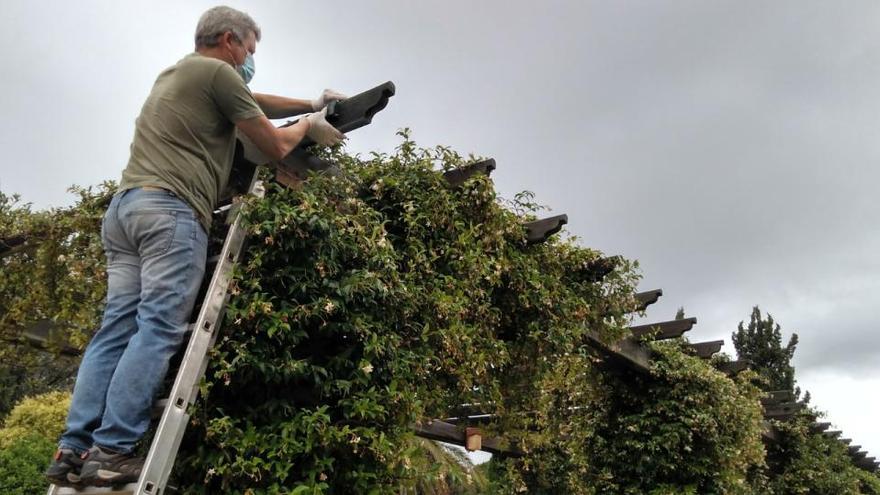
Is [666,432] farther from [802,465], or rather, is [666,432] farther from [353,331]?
[802,465]

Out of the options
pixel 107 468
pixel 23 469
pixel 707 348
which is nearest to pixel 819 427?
pixel 707 348

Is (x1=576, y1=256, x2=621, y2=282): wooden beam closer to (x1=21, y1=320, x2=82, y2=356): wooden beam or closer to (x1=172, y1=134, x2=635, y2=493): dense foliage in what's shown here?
(x1=172, y1=134, x2=635, y2=493): dense foliage

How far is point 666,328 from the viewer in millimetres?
7023

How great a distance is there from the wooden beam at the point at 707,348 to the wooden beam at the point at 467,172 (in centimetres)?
516

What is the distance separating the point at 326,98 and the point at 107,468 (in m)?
1.77

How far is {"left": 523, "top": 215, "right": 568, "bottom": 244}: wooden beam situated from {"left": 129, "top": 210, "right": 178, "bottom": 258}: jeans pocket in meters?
2.50

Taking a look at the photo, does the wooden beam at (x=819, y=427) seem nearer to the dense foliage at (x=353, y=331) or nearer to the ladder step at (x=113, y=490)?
the dense foliage at (x=353, y=331)

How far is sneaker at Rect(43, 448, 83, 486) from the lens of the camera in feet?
6.43

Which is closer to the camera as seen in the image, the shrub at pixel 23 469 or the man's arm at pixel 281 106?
the man's arm at pixel 281 106

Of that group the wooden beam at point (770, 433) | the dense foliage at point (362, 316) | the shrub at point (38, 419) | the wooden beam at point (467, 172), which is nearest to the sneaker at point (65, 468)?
the dense foliage at point (362, 316)

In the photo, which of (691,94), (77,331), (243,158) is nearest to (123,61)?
(77,331)

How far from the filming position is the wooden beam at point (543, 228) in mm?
4242

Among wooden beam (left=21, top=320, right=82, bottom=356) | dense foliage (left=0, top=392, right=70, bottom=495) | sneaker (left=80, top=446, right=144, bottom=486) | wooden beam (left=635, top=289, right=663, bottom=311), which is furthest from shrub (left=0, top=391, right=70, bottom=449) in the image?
sneaker (left=80, top=446, right=144, bottom=486)

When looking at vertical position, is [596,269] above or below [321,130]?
above
